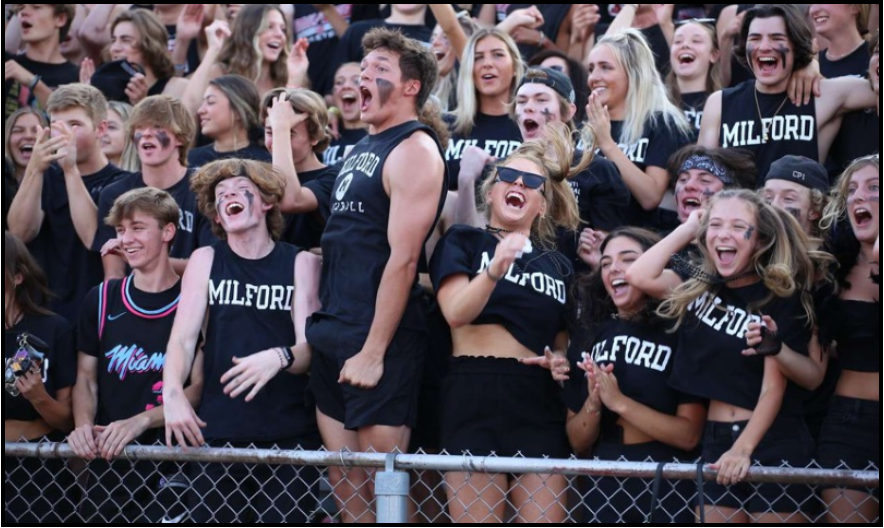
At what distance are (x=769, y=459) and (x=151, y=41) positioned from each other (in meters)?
5.04

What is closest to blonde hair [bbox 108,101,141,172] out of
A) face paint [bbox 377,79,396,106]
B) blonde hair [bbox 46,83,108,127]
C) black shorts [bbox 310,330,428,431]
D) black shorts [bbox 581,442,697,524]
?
blonde hair [bbox 46,83,108,127]

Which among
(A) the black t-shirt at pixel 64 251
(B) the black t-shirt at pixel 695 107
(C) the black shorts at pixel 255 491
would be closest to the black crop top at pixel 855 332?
(B) the black t-shirt at pixel 695 107

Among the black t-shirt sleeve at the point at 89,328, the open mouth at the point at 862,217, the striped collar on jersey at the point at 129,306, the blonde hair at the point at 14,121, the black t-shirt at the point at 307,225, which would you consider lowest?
the black t-shirt sleeve at the point at 89,328

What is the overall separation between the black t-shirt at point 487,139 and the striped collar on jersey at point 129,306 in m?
1.60

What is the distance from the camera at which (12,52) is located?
8.77 m

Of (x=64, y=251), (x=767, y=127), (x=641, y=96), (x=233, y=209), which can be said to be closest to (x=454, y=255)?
(x=233, y=209)

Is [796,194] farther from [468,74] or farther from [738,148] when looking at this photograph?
[468,74]

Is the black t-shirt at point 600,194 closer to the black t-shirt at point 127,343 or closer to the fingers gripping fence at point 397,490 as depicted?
the fingers gripping fence at point 397,490

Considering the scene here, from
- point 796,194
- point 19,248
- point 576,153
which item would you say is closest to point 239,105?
point 19,248

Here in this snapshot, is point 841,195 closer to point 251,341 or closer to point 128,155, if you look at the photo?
point 251,341

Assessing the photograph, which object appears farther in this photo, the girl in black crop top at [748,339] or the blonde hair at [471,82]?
the blonde hair at [471,82]

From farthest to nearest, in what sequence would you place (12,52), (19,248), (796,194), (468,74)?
1. (12,52)
2. (468,74)
3. (19,248)
4. (796,194)

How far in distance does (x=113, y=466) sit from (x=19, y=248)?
1227 mm

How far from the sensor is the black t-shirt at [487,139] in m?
6.52
